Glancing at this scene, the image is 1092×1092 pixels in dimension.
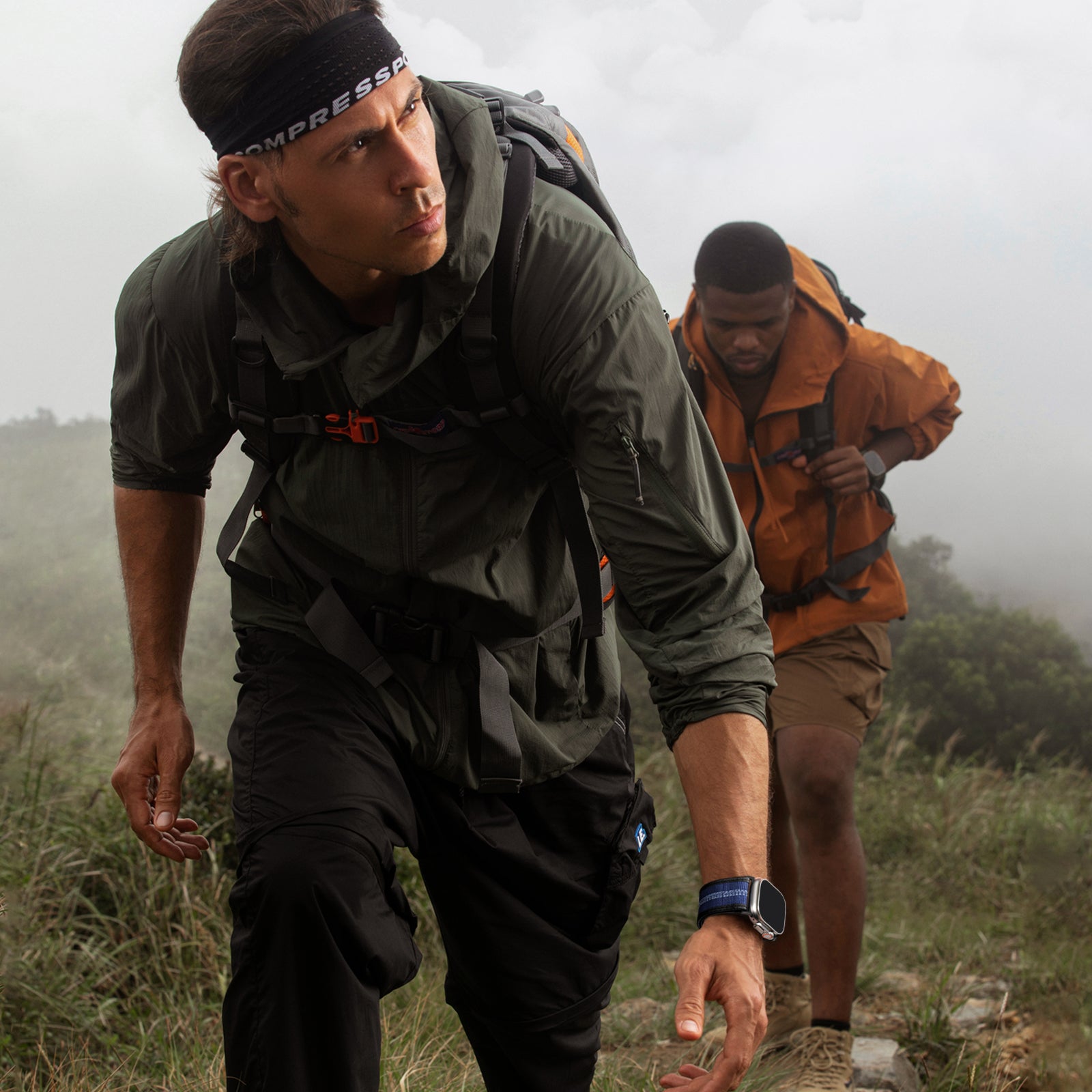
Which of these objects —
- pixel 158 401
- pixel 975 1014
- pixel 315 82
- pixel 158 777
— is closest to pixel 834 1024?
pixel 975 1014

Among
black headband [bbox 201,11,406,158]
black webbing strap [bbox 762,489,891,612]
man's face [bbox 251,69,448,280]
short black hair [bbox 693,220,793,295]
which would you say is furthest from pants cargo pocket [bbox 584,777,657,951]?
short black hair [bbox 693,220,793,295]

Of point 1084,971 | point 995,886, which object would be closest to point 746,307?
point 1084,971

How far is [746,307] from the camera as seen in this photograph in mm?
4320

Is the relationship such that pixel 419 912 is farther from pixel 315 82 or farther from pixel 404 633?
pixel 315 82

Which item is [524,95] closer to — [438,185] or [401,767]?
[438,185]

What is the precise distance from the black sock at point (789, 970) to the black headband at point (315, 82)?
10.7ft

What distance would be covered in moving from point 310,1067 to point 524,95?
1.92 metres

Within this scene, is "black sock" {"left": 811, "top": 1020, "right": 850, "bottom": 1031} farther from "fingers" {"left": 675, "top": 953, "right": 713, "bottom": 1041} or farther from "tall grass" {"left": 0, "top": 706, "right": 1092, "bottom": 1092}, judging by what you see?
"fingers" {"left": 675, "top": 953, "right": 713, "bottom": 1041}

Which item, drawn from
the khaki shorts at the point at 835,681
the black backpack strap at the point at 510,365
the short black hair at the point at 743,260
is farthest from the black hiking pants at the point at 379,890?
the short black hair at the point at 743,260

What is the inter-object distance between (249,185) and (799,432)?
251 centimetres

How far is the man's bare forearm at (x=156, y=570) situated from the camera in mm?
2596

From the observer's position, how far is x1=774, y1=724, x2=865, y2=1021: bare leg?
3.93m

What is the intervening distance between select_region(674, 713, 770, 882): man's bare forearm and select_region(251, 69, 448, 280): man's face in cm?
91

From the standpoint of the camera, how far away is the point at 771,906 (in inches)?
72.6
